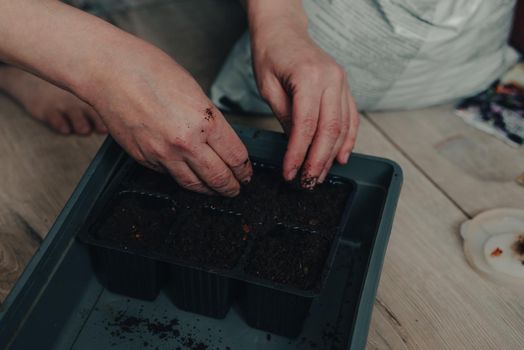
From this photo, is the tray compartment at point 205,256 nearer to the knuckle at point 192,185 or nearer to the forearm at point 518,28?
the knuckle at point 192,185

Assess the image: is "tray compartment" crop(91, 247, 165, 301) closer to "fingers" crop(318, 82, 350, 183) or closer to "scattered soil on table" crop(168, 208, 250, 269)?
"scattered soil on table" crop(168, 208, 250, 269)

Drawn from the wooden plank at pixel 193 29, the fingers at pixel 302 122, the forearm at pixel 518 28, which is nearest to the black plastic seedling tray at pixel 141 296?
the fingers at pixel 302 122

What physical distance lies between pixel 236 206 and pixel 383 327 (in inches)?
10.8

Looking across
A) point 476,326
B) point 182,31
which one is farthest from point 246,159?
point 182,31

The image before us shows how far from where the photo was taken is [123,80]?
68 cm

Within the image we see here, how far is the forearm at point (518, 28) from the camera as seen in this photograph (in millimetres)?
1241

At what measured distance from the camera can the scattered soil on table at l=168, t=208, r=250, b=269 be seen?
751mm

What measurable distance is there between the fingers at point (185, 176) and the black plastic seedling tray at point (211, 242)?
0.12 feet

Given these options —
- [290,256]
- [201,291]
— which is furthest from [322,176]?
[201,291]

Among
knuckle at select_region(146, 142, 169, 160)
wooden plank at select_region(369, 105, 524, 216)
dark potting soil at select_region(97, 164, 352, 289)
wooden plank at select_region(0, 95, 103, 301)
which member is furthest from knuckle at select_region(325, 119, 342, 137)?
wooden plank at select_region(0, 95, 103, 301)

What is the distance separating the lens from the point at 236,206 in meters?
0.83

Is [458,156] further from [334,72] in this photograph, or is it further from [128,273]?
[128,273]

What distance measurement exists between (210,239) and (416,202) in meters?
0.42

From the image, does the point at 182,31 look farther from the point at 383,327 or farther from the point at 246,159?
the point at 383,327
